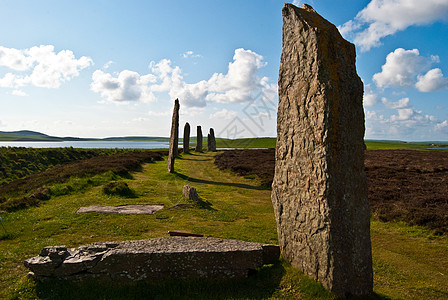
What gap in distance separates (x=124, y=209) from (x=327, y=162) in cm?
829

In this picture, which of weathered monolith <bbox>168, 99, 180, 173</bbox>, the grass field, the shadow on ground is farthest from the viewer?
weathered monolith <bbox>168, 99, 180, 173</bbox>

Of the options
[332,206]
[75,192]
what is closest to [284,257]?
[332,206]

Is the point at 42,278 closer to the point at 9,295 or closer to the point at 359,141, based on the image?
the point at 9,295

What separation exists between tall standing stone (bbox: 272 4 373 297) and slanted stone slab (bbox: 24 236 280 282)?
1.15 meters

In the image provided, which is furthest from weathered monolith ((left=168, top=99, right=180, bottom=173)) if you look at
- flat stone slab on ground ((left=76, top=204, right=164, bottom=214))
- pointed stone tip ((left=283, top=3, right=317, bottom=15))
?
pointed stone tip ((left=283, top=3, right=317, bottom=15))

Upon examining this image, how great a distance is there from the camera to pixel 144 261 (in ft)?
17.4

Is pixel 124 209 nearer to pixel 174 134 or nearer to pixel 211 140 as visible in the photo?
pixel 174 134

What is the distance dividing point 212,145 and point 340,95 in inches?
1675

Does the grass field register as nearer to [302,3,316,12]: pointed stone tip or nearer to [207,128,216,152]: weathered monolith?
[302,3,316,12]: pointed stone tip

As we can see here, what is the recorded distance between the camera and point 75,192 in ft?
44.4

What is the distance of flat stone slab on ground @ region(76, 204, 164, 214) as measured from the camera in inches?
411

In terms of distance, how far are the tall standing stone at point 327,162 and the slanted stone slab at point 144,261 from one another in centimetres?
115

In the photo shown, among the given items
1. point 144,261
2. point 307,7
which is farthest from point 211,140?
point 144,261

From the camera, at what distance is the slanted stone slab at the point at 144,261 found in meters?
5.20
